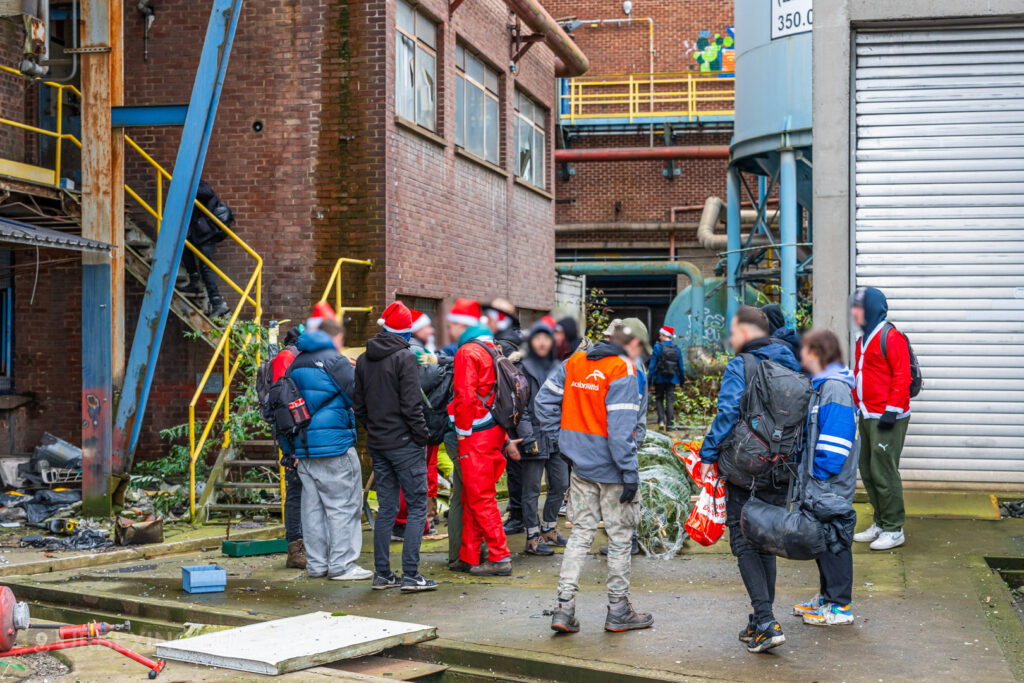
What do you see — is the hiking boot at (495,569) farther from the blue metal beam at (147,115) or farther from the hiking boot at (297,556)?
the blue metal beam at (147,115)

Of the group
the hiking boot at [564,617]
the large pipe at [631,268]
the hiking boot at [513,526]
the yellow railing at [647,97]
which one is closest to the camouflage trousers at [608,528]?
the hiking boot at [564,617]

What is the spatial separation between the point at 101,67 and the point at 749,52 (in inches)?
547

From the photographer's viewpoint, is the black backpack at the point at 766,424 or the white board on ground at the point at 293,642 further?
the black backpack at the point at 766,424

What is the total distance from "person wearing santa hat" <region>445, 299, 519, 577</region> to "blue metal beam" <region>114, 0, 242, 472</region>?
410cm

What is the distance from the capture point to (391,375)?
7.71m

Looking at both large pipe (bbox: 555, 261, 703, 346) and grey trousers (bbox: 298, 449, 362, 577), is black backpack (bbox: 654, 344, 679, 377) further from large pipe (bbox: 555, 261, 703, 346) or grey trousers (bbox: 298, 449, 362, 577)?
grey trousers (bbox: 298, 449, 362, 577)

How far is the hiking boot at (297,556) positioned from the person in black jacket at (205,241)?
465cm

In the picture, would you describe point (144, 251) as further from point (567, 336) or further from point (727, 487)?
point (727, 487)

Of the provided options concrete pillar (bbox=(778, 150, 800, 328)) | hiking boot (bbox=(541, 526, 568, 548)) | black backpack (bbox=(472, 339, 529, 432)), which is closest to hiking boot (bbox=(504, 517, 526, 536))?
hiking boot (bbox=(541, 526, 568, 548))

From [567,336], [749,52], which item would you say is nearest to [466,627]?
[567,336]

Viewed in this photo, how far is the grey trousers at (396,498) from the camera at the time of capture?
761cm

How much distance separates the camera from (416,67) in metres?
14.2

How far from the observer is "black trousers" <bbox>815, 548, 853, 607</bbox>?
6402 mm

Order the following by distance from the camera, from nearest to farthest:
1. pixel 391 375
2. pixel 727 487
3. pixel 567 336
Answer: pixel 727 487, pixel 391 375, pixel 567 336
